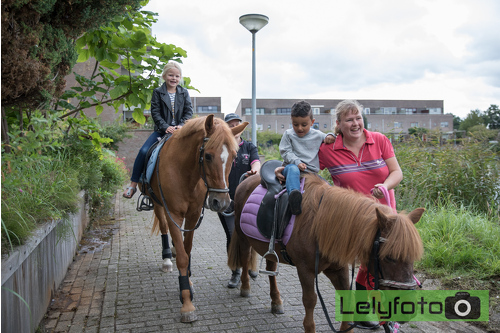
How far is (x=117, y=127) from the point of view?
1880 centimetres

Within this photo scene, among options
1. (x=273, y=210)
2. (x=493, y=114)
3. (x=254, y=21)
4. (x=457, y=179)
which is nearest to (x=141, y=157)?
(x=273, y=210)

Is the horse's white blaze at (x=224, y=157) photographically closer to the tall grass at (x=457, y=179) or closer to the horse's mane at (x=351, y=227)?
the horse's mane at (x=351, y=227)

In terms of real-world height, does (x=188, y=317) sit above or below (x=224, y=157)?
below

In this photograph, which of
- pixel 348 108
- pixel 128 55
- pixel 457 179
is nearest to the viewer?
pixel 348 108

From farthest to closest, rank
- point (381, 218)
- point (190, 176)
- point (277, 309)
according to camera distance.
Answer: point (190, 176) → point (277, 309) → point (381, 218)

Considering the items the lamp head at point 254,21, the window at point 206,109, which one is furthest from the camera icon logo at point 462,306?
the window at point 206,109

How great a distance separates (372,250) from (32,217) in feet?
9.90

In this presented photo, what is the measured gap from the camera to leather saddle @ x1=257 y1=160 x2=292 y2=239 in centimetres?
310

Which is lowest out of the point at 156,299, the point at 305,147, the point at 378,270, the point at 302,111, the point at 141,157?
the point at 156,299

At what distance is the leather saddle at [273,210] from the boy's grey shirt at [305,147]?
11.4 inches

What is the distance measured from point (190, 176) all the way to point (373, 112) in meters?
63.4

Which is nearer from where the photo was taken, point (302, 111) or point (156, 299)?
point (302, 111)

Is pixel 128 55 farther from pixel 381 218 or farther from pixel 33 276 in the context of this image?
pixel 381 218

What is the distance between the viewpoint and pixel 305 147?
3504 mm
